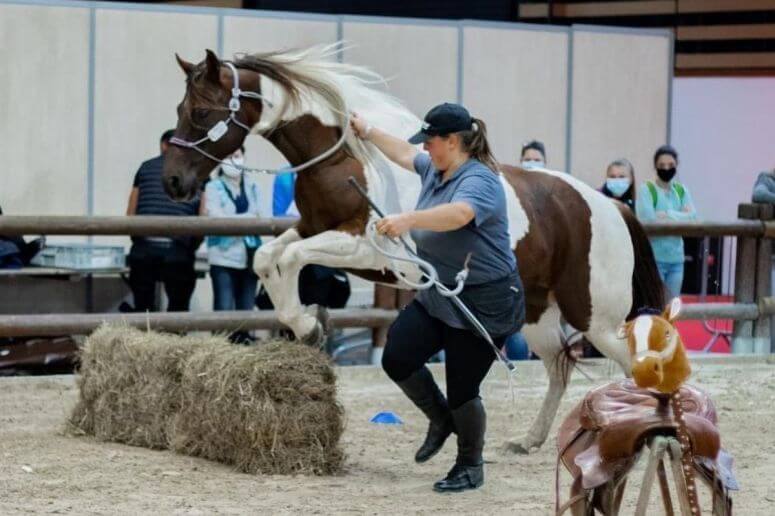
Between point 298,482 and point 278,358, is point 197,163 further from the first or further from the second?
point 298,482

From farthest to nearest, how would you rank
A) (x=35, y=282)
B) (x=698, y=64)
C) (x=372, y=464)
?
(x=698, y=64) → (x=35, y=282) → (x=372, y=464)

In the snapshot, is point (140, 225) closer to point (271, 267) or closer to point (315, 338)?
point (271, 267)

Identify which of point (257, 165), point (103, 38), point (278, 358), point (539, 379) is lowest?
point (539, 379)

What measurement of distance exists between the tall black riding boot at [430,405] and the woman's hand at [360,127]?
1316 millimetres

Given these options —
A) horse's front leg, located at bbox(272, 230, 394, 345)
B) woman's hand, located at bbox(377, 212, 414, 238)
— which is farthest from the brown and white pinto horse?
woman's hand, located at bbox(377, 212, 414, 238)

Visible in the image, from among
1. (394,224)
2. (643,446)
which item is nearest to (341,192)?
(394,224)

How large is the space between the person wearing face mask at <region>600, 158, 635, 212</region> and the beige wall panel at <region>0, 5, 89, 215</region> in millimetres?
3919

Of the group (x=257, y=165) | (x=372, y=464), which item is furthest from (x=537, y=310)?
(x=257, y=165)

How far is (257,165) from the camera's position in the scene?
433 inches

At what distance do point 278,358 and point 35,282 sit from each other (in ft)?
15.4

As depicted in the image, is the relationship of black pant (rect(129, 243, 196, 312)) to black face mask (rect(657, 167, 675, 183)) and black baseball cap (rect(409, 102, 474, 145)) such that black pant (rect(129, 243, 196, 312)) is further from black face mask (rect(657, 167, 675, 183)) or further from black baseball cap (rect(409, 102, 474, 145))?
black baseball cap (rect(409, 102, 474, 145))

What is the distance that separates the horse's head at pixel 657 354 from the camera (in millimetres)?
3550

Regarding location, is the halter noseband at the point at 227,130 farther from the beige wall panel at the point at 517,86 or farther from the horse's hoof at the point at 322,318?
the beige wall panel at the point at 517,86

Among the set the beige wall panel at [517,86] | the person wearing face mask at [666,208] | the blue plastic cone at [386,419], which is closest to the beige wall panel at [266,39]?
the beige wall panel at [517,86]
